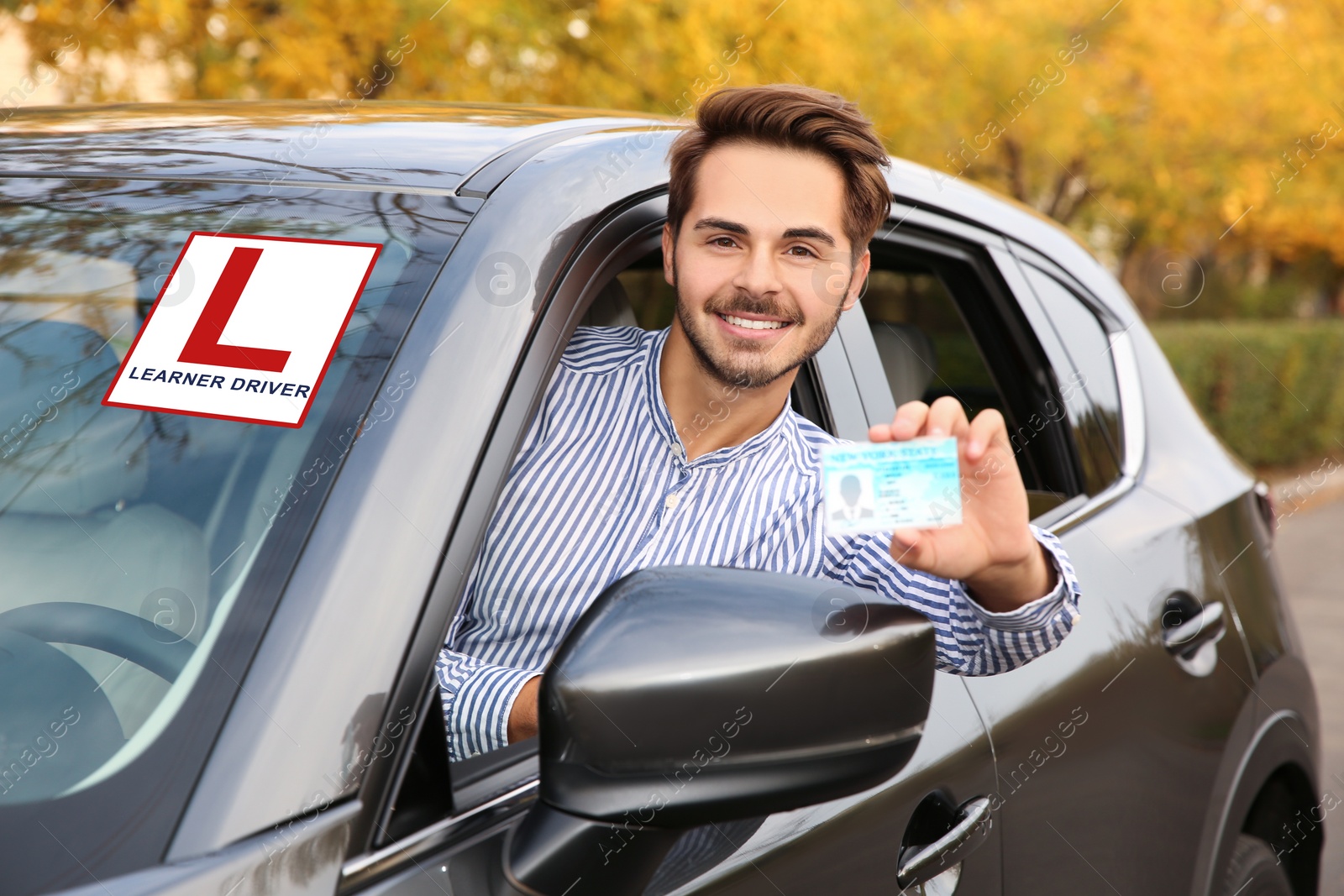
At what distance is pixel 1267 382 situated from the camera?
37.3 feet

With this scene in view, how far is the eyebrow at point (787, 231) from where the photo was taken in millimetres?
1722

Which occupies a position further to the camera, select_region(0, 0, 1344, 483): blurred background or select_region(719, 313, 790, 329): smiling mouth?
select_region(0, 0, 1344, 483): blurred background

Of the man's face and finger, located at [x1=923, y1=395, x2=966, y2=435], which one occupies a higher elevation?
the man's face

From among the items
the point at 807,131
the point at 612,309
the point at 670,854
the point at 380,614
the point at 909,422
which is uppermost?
the point at 807,131

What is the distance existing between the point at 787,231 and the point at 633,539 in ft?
1.60

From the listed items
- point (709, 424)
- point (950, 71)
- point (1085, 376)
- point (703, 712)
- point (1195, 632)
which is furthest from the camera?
point (950, 71)

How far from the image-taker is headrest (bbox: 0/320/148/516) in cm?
131

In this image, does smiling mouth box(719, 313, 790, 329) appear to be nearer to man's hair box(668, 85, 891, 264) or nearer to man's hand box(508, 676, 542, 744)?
man's hair box(668, 85, 891, 264)

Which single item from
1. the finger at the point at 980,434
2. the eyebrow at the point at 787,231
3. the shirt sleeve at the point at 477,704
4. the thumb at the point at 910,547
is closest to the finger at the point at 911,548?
the thumb at the point at 910,547

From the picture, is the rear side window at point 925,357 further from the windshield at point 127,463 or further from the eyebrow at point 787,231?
the windshield at point 127,463

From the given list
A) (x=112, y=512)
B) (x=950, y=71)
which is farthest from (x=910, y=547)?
(x=950, y=71)

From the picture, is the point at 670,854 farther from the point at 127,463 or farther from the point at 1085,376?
the point at 1085,376

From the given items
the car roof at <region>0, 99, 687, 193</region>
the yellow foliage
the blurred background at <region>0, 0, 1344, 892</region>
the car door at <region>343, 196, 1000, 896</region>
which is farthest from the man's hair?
the yellow foliage

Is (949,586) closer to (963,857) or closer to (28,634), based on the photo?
(963,857)
